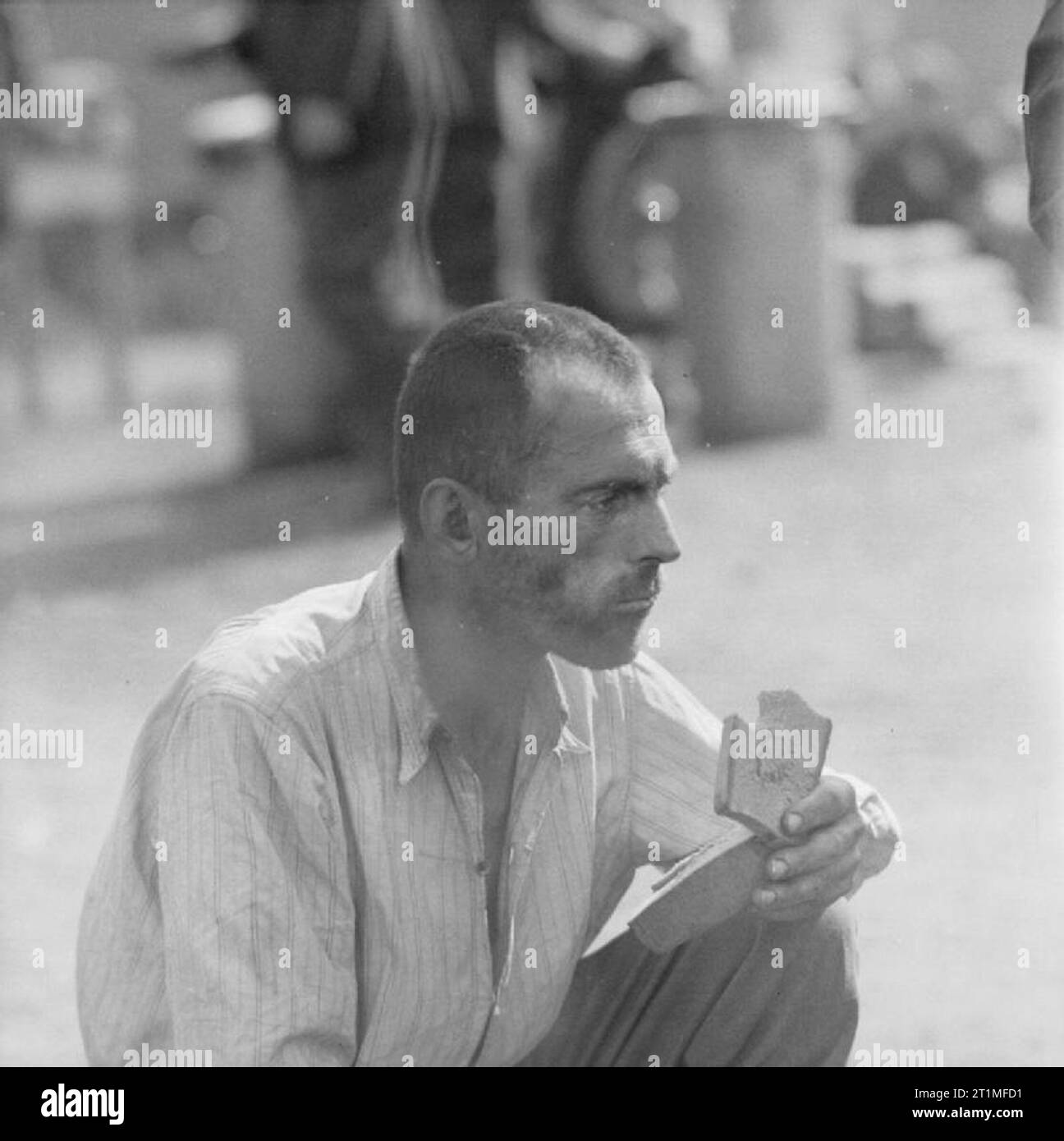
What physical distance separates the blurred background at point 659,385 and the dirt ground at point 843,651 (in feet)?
0.03

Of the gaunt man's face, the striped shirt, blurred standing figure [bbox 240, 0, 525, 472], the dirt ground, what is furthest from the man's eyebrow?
blurred standing figure [bbox 240, 0, 525, 472]

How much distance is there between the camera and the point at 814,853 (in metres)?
2.21

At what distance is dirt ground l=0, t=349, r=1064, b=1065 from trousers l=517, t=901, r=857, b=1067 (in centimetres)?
46

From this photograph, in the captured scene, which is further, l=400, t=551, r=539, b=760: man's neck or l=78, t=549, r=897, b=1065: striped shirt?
l=400, t=551, r=539, b=760: man's neck

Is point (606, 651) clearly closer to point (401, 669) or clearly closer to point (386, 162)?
point (401, 669)

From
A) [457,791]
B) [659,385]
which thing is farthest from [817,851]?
[659,385]

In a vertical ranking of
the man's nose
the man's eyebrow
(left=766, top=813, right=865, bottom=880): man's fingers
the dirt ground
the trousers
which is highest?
the man's eyebrow

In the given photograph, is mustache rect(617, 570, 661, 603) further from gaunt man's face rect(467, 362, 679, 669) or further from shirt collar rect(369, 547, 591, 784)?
shirt collar rect(369, 547, 591, 784)

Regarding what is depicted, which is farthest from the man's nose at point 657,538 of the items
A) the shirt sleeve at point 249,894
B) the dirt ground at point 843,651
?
the dirt ground at point 843,651

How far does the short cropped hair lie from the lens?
2.15 m

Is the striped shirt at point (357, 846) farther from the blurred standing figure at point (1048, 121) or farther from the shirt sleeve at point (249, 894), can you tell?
the blurred standing figure at point (1048, 121)

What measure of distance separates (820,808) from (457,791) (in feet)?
1.16

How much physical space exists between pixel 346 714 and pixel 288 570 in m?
3.03

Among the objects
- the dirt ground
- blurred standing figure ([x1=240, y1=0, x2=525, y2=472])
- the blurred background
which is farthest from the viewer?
blurred standing figure ([x1=240, y1=0, x2=525, y2=472])
